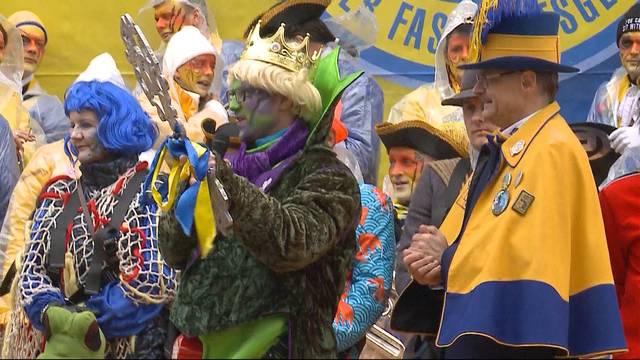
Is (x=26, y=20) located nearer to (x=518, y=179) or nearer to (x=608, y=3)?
(x=608, y=3)

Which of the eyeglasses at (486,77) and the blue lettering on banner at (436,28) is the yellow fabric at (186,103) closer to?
the blue lettering on banner at (436,28)

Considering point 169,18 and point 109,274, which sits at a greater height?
point 109,274

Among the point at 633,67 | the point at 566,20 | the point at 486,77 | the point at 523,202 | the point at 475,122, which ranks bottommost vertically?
the point at 566,20

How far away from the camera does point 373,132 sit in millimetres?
7891

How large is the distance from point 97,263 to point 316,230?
132 centimetres

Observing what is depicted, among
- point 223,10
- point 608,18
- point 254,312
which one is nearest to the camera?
point 254,312

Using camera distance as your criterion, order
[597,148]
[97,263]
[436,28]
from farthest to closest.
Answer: [436,28] → [597,148] → [97,263]

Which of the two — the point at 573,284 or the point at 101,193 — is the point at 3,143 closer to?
the point at 101,193

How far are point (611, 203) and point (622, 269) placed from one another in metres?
0.25

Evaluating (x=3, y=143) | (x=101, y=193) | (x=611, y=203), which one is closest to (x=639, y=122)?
(x=611, y=203)

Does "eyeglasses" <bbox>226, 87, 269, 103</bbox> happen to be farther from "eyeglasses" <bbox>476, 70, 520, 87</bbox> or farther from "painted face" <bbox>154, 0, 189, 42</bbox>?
"painted face" <bbox>154, 0, 189, 42</bbox>

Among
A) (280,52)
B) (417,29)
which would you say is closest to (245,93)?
(280,52)

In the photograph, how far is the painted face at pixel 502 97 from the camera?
4.76 meters

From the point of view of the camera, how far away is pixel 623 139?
20.2 feet
